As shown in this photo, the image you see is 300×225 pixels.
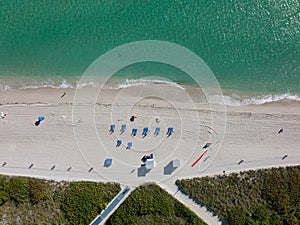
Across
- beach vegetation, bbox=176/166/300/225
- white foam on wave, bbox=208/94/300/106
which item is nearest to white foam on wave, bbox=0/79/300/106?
white foam on wave, bbox=208/94/300/106

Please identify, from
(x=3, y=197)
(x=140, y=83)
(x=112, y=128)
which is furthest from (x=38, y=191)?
(x=140, y=83)

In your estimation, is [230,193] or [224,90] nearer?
[230,193]

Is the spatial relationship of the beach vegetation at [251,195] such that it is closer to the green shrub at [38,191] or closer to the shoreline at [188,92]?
the shoreline at [188,92]

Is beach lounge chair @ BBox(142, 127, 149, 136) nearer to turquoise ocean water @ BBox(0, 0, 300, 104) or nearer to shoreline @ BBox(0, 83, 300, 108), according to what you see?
shoreline @ BBox(0, 83, 300, 108)

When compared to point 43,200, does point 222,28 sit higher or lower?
higher

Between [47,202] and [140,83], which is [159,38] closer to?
[140,83]

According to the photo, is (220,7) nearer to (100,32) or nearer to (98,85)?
(100,32)

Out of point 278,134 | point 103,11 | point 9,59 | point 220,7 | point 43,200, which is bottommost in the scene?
point 43,200

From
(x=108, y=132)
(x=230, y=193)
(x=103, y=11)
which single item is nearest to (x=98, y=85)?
(x=108, y=132)
